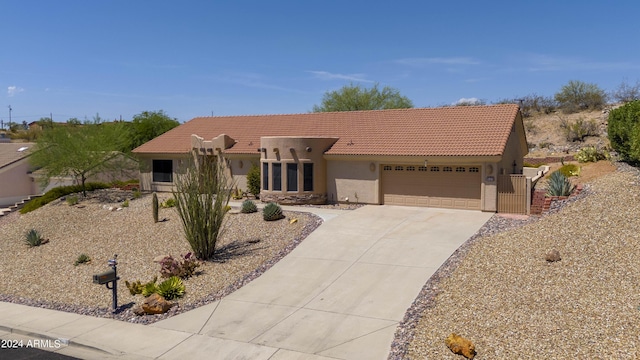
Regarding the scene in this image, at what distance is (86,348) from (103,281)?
2.56 meters

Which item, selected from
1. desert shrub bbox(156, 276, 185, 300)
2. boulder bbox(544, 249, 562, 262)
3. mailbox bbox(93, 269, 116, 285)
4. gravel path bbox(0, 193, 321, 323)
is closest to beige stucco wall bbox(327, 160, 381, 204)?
gravel path bbox(0, 193, 321, 323)

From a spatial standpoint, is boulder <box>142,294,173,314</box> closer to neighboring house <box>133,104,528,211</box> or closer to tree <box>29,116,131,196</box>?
neighboring house <box>133,104,528,211</box>

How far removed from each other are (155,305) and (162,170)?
65.7ft

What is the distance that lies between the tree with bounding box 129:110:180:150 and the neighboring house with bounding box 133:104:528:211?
20.5 m

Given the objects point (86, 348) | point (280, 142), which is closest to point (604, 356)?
point (86, 348)

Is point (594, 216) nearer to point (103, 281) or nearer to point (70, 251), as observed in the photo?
point (103, 281)

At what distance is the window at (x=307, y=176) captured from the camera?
24.7 metres

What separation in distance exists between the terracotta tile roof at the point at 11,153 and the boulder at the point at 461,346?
114ft

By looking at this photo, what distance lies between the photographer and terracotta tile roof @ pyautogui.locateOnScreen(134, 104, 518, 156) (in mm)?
22953

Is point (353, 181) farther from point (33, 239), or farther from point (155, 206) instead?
point (33, 239)

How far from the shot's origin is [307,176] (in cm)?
2480

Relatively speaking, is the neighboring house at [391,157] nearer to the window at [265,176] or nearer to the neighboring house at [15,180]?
the window at [265,176]

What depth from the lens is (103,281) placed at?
1313cm

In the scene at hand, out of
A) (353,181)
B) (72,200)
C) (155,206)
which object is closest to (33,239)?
(155,206)
